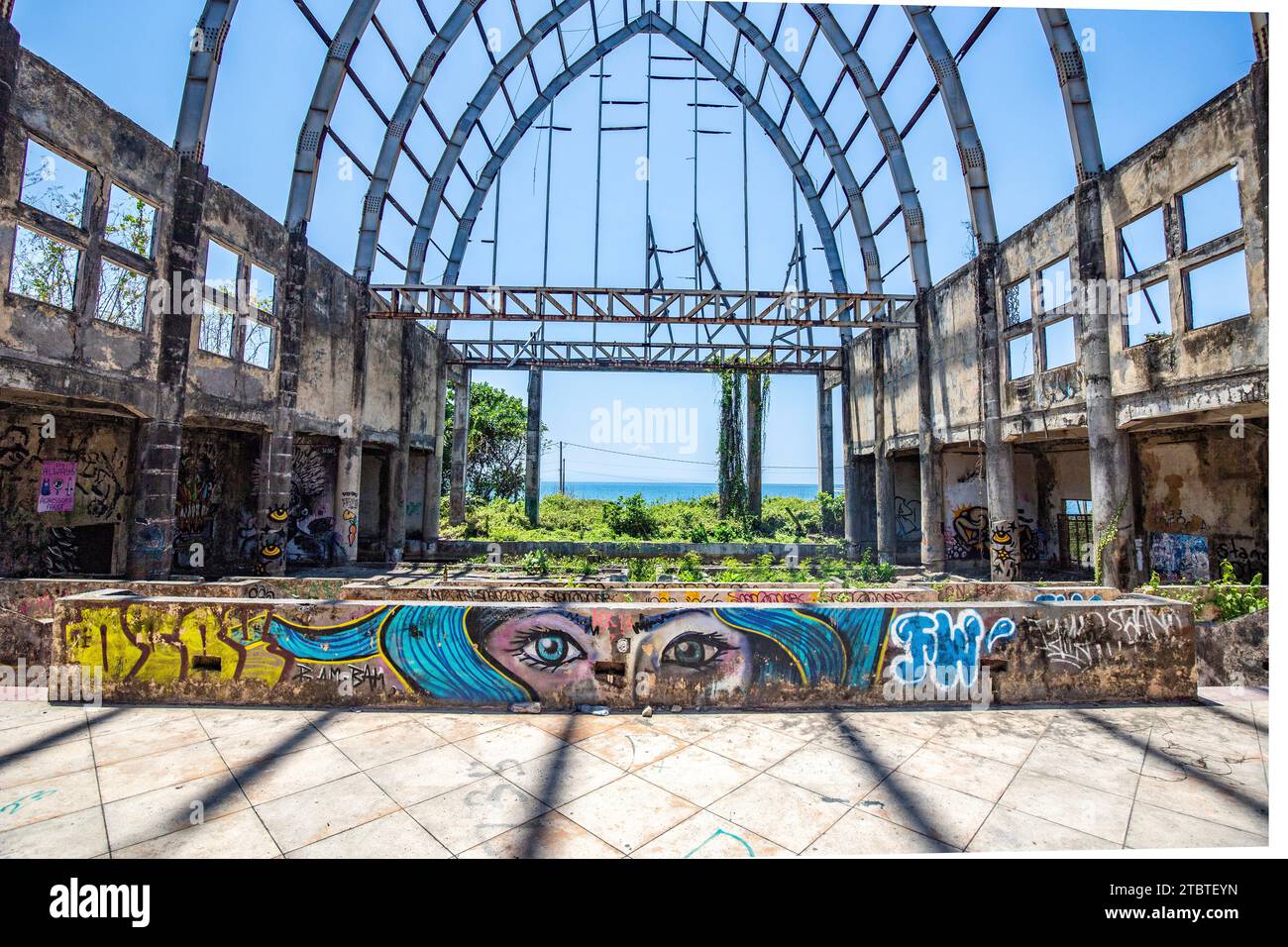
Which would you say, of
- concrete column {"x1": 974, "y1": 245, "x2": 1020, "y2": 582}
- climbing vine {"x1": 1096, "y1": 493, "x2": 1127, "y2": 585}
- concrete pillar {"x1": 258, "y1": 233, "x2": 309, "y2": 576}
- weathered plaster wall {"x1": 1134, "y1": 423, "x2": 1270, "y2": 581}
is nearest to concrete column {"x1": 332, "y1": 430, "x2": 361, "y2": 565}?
concrete pillar {"x1": 258, "y1": 233, "x2": 309, "y2": 576}

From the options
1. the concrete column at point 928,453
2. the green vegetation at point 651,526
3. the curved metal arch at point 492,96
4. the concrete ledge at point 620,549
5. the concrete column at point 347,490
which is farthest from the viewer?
the green vegetation at point 651,526

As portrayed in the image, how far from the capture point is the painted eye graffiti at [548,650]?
545cm

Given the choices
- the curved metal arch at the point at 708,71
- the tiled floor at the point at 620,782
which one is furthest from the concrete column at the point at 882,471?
the tiled floor at the point at 620,782

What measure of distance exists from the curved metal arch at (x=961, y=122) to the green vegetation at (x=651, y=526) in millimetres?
12291

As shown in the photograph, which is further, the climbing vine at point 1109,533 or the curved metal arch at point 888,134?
the curved metal arch at point 888,134

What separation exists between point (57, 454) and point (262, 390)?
351 centimetres

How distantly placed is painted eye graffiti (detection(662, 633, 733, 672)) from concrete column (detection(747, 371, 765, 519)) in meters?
20.7

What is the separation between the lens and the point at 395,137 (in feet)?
51.4

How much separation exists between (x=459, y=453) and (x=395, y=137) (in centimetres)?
1139

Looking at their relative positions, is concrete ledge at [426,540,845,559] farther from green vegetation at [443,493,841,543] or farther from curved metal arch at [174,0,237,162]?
curved metal arch at [174,0,237,162]

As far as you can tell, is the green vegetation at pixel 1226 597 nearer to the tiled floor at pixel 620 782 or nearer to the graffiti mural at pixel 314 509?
the tiled floor at pixel 620 782
